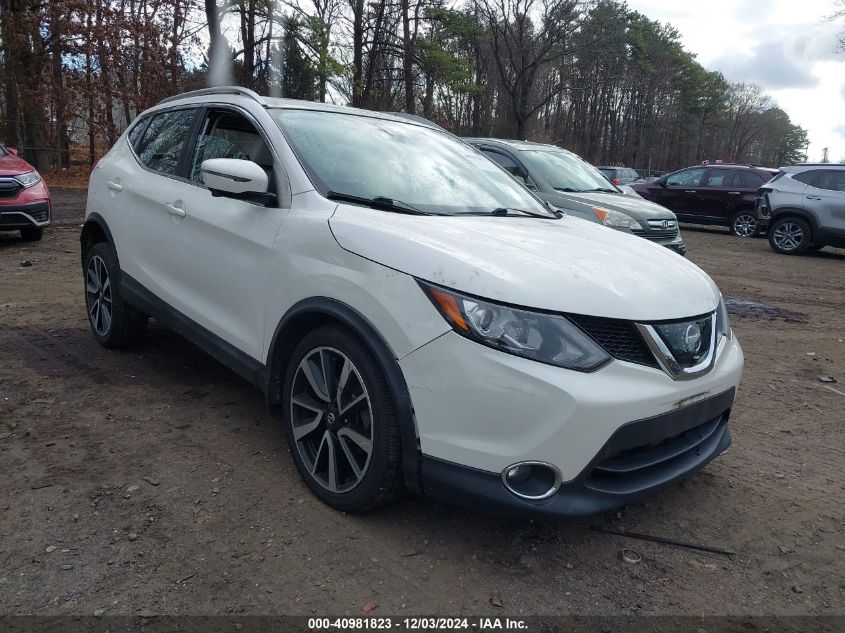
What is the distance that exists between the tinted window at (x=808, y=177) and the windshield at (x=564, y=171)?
5.59m

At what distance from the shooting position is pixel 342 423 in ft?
8.98

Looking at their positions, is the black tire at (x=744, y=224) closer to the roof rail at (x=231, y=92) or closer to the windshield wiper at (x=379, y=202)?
the roof rail at (x=231, y=92)

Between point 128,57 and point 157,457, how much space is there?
62.2ft

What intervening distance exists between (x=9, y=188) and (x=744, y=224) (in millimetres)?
14556

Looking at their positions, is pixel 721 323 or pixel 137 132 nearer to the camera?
pixel 721 323

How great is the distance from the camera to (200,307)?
364 centimetres

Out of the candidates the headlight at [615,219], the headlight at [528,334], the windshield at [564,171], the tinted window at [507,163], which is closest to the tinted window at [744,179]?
the windshield at [564,171]

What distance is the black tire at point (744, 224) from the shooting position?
50.1 ft

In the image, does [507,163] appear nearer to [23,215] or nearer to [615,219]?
[615,219]

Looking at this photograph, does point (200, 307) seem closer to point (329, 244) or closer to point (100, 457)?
point (100, 457)

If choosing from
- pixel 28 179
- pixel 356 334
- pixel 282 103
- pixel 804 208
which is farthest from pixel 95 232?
pixel 804 208

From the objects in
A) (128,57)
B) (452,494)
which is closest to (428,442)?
(452,494)

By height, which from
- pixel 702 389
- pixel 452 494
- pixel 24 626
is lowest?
pixel 24 626

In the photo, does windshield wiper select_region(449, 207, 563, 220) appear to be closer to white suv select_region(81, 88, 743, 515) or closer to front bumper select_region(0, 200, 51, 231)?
white suv select_region(81, 88, 743, 515)
